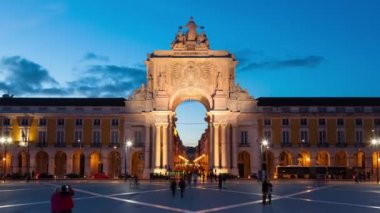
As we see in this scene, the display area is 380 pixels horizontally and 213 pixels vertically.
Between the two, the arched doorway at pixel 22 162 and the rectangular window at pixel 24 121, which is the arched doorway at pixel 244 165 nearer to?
the arched doorway at pixel 22 162

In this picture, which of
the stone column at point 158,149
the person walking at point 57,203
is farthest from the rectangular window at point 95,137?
the person walking at point 57,203

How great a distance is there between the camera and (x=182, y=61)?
92.9m

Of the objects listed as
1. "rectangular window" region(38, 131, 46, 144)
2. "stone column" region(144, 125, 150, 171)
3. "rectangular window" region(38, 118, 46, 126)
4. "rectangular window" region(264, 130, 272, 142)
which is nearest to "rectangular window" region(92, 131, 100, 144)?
"rectangular window" region(38, 131, 46, 144)

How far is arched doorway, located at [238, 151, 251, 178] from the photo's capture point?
315 ft

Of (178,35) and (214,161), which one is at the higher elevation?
(178,35)

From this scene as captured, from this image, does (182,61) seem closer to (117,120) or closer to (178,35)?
(178,35)

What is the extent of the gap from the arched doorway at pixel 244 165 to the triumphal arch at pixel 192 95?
2.44 metres

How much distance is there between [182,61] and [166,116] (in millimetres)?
10029

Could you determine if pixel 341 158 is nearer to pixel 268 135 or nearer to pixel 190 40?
pixel 268 135

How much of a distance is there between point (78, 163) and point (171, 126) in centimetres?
1779

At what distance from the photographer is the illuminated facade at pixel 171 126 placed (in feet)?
299

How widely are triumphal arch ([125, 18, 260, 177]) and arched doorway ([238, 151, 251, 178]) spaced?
244 cm

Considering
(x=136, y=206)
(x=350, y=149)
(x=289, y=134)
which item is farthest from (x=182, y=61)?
(x=136, y=206)

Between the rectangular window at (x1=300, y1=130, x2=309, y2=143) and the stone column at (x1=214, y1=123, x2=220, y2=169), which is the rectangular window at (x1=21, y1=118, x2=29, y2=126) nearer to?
the stone column at (x1=214, y1=123, x2=220, y2=169)
